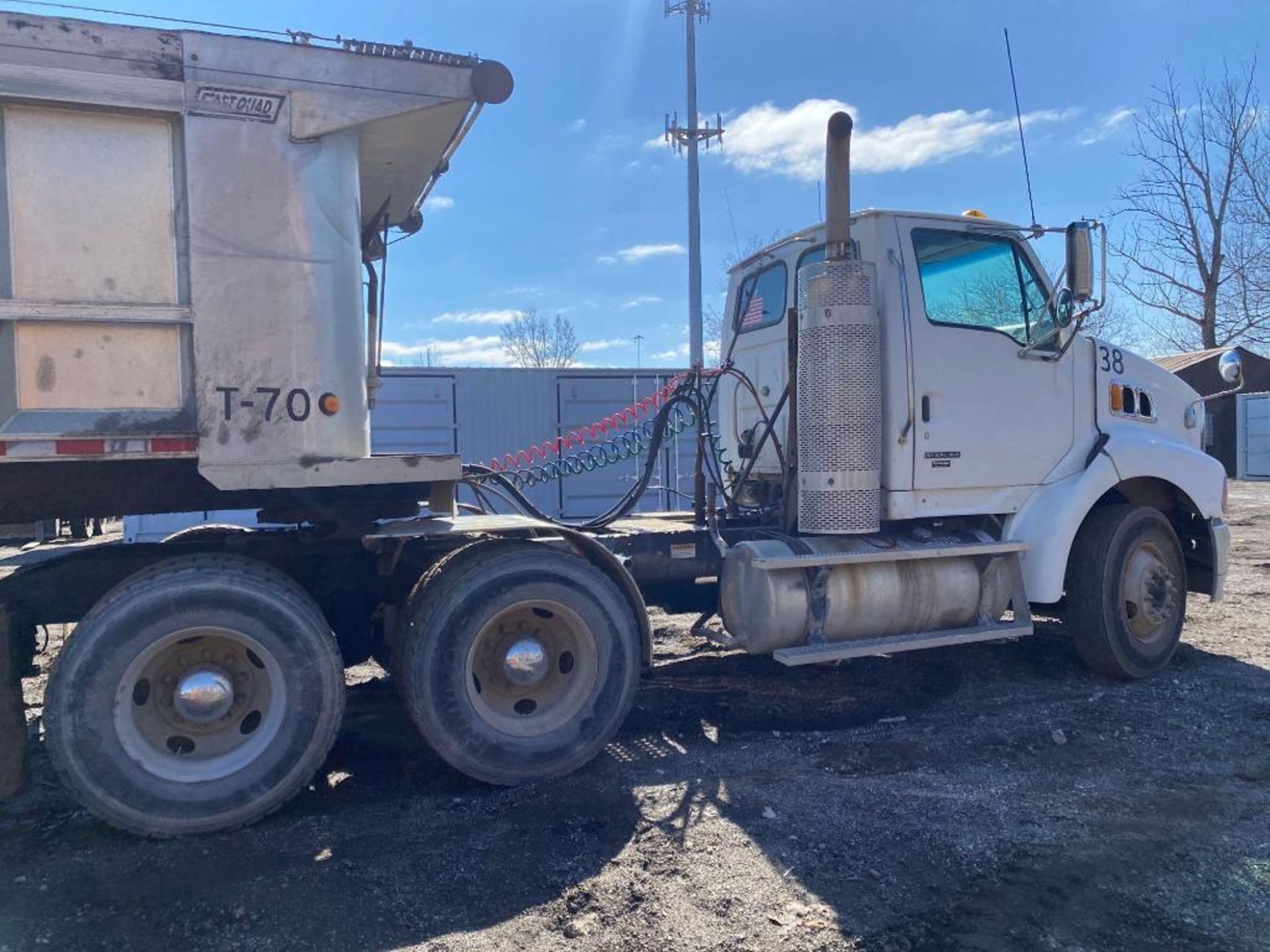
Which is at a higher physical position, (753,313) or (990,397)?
(753,313)

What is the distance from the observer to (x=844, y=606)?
210 inches

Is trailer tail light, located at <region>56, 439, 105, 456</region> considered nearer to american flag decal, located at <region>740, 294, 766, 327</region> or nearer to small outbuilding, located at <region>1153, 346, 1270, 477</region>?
american flag decal, located at <region>740, 294, 766, 327</region>

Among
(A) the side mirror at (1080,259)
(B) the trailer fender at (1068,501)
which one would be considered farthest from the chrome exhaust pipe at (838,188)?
(B) the trailer fender at (1068,501)

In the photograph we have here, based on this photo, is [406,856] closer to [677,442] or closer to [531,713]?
[531,713]

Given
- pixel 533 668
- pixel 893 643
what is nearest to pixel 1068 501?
pixel 893 643

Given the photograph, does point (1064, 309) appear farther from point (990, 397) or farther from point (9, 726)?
point (9, 726)

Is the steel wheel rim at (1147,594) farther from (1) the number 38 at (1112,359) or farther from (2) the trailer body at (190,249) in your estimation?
(2) the trailer body at (190,249)

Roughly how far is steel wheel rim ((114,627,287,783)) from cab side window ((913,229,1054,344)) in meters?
4.16

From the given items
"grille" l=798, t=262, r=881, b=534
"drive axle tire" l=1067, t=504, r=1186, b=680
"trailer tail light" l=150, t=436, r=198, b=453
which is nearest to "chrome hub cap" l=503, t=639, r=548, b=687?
"trailer tail light" l=150, t=436, r=198, b=453

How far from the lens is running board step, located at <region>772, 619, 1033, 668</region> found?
5.07 metres

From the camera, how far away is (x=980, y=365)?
18.6 feet

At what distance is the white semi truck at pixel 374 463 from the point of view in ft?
12.1

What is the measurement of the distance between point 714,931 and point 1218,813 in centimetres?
248

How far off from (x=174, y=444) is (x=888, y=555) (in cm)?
373
